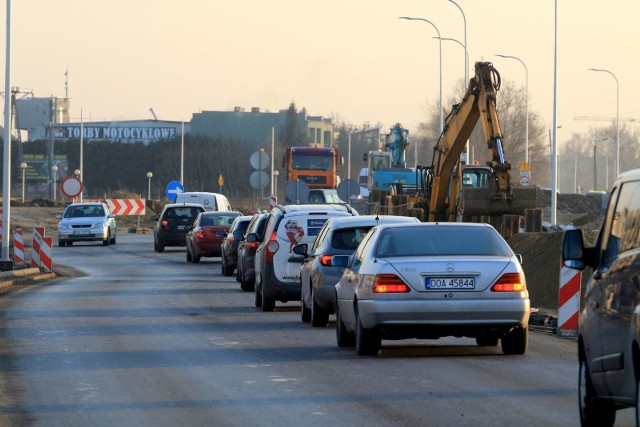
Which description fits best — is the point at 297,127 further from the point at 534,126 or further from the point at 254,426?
the point at 254,426

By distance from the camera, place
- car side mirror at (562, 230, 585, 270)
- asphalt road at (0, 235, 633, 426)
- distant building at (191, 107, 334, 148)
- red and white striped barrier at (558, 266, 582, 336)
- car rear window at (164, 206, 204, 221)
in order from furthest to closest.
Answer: distant building at (191, 107, 334, 148), car rear window at (164, 206, 204, 221), red and white striped barrier at (558, 266, 582, 336), asphalt road at (0, 235, 633, 426), car side mirror at (562, 230, 585, 270)

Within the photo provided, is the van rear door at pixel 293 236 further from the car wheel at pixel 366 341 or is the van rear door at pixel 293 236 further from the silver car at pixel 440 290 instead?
the silver car at pixel 440 290

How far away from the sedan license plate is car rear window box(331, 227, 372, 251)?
4.48 meters

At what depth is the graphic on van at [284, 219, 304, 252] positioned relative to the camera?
22.8m

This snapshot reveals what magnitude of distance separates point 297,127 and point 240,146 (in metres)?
20.5

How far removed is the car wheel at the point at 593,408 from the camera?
355 inches

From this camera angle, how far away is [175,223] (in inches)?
1978

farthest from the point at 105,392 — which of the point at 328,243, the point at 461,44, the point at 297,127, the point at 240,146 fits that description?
the point at 297,127

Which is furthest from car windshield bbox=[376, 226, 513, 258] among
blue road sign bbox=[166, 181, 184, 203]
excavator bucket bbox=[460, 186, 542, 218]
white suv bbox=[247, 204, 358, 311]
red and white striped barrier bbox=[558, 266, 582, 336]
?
blue road sign bbox=[166, 181, 184, 203]

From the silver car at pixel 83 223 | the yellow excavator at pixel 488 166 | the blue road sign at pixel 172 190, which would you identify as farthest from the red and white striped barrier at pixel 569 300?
the blue road sign at pixel 172 190

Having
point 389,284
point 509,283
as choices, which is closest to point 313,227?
point 389,284

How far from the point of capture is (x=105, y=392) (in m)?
12.0

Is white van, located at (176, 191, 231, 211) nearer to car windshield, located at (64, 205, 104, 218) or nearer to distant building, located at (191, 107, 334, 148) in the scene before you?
car windshield, located at (64, 205, 104, 218)

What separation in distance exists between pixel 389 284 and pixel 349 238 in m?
4.44
